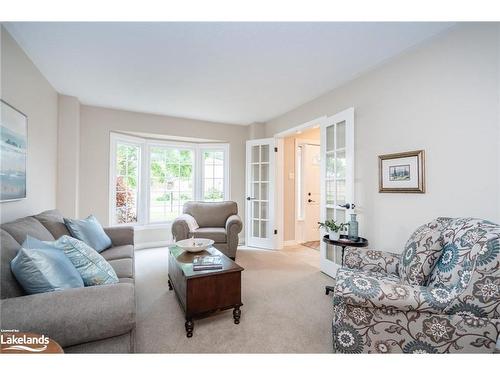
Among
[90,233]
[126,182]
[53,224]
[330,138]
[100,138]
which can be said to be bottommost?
[90,233]

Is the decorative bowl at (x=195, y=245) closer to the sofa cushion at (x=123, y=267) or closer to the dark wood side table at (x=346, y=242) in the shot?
the sofa cushion at (x=123, y=267)

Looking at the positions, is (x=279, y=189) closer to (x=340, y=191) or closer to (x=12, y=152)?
(x=340, y=191)

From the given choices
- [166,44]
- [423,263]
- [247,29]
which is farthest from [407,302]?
[166,44]

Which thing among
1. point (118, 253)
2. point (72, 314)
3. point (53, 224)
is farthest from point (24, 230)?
point (72, 314)

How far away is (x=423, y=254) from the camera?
1439mm

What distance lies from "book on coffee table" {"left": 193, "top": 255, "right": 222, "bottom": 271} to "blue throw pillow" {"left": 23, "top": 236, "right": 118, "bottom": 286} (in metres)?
0.59

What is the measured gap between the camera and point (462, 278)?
1.17 metres

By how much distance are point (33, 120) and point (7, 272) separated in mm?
1949

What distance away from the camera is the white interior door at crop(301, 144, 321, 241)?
15.3 feet

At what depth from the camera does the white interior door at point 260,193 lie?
163 inches

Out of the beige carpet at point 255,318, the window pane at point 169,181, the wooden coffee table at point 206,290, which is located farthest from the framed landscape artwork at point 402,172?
the window pane at point 169,181

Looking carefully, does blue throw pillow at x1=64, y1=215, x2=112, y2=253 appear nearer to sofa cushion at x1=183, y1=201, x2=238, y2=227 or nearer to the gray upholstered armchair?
the gray upholstered armchair
